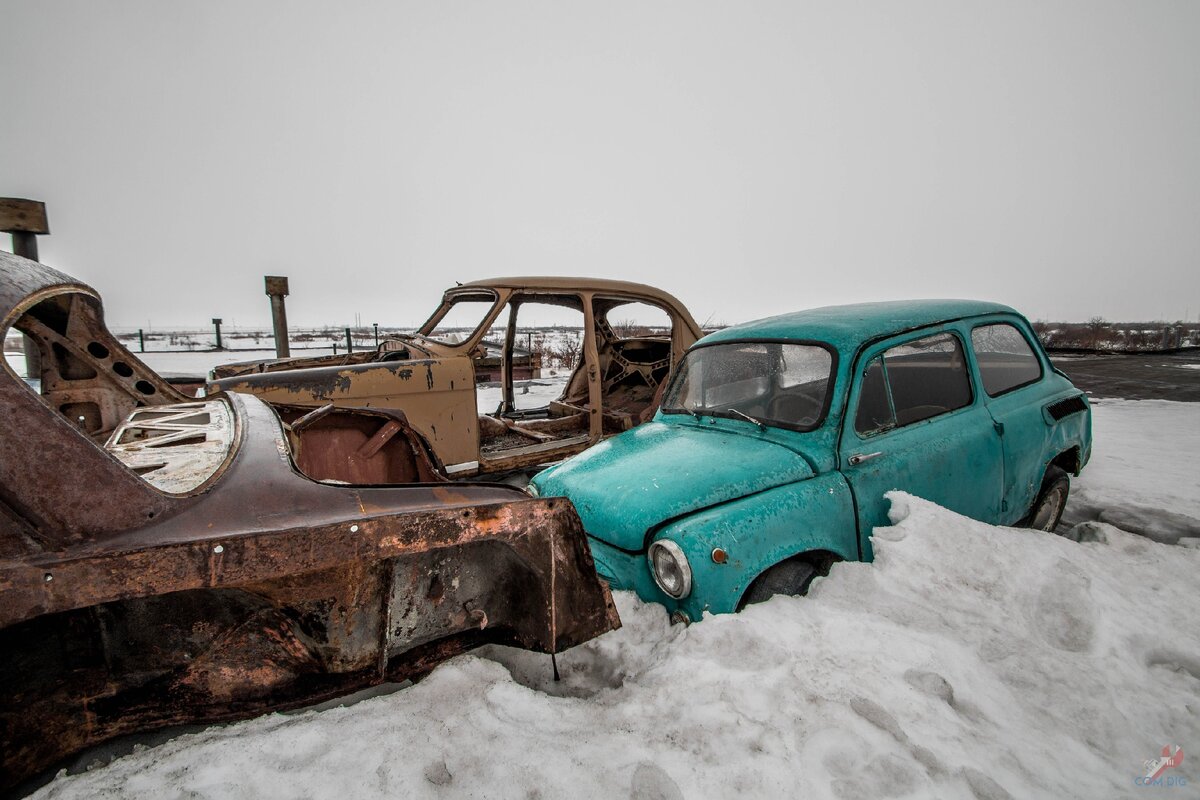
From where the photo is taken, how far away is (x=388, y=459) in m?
3.01

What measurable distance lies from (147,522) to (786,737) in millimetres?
1821

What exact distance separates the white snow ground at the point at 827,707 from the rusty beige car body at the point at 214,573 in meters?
0.15

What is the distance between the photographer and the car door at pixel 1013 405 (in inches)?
115

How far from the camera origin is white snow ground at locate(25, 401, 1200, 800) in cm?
136

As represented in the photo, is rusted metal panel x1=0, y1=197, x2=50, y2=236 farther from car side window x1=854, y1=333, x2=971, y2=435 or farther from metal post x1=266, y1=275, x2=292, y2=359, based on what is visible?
car side window x1=854, y1=333, x2=971, y2=435

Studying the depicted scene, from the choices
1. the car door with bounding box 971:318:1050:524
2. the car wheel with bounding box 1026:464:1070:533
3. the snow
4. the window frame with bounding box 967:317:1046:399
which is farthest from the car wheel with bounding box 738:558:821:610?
the snow

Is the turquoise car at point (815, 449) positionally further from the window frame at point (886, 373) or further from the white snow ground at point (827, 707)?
the white snow ground at point (827, 707)

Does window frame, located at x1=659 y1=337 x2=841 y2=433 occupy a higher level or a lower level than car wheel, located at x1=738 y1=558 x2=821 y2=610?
higher

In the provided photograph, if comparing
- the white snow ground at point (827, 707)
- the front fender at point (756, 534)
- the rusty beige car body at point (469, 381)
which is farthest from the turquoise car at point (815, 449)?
the rusty beige car body at point (469, 381)

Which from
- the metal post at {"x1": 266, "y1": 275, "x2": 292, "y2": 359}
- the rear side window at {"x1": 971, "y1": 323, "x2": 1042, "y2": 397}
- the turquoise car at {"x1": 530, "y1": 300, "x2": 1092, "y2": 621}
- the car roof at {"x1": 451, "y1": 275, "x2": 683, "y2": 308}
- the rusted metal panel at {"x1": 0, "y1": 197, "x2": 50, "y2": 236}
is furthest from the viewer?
the metal post at {"x1": 266, "y1": 275, "x2": 292, "y2": 359}

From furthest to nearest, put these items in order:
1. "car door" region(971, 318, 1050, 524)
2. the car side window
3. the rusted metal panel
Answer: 1. the rusted metal panel
2. "car door" region(971, 318, 1050, 524)
3. the car side window

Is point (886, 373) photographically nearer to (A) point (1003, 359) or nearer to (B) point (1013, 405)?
(B) point (1013, 405)
